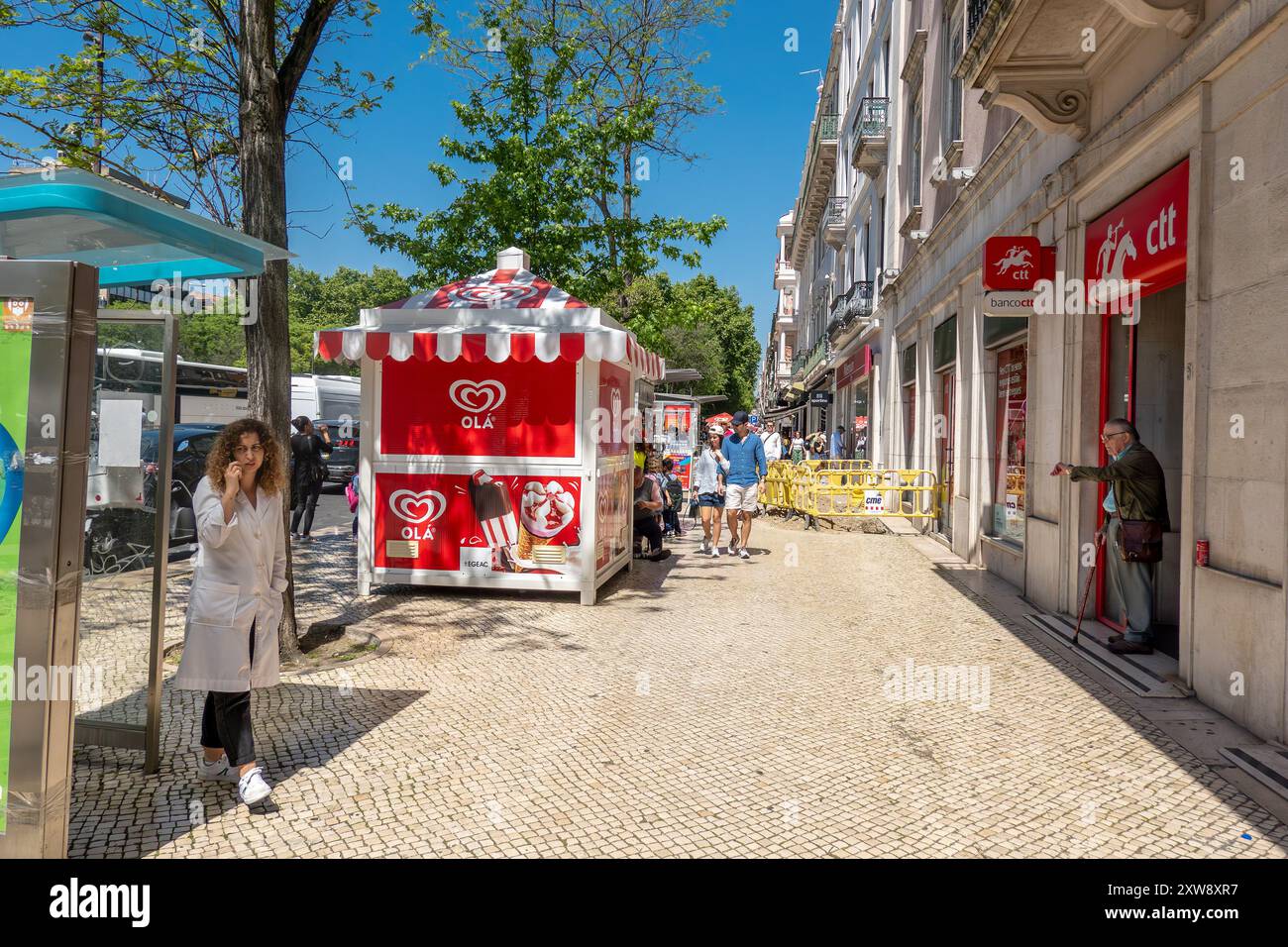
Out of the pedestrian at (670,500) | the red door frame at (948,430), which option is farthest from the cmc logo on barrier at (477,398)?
the red door frame at (948,430)

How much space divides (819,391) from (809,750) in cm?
3229

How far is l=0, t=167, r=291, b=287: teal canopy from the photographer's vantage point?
340 cm

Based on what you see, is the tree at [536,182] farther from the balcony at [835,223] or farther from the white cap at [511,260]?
the balcony at [835,223]

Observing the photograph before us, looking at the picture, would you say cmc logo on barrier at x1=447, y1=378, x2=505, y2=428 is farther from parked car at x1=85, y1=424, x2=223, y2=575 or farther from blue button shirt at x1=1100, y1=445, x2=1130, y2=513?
blue button shirt at x1=1100, y1=445, x2=1130, y2=513

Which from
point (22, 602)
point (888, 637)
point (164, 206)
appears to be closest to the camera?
point (22, 602)

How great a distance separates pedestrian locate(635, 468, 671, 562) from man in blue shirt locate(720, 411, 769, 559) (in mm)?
1049

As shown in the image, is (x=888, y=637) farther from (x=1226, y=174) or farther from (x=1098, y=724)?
(x=1226, y=174)

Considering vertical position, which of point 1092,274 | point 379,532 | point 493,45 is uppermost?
point 493,45

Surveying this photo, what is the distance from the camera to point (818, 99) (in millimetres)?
39812

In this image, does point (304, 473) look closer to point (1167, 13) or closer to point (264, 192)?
A: point (264, 192)

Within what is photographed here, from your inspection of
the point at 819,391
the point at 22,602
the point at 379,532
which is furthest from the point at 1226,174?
the point at 819,391

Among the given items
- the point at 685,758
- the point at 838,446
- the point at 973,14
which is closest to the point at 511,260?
the point at 973,14

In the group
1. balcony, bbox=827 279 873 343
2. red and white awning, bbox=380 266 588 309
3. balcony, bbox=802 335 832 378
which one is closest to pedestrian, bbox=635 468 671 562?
red and white awning, bbox=380 266 588 309

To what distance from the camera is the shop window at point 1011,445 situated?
10.1m
